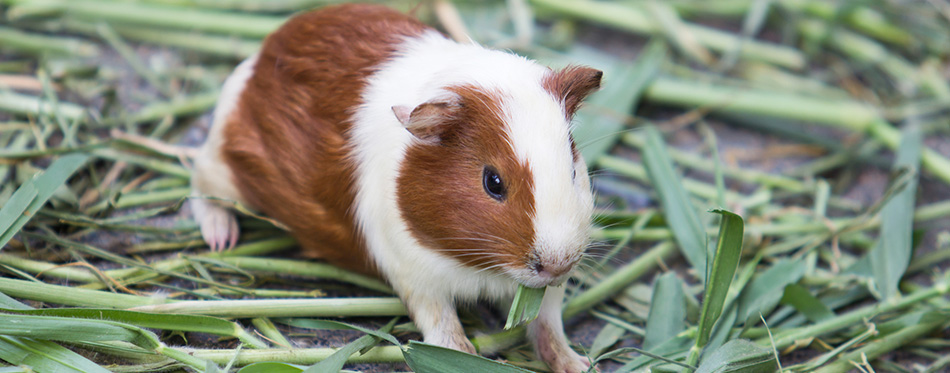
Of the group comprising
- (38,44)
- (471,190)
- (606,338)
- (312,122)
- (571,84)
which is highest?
(571,84)

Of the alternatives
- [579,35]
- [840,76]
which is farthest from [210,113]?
[840,76]

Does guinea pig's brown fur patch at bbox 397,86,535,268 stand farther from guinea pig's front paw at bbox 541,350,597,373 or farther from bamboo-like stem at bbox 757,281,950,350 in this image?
bamboo-like stem at bbox 757,281,950,350

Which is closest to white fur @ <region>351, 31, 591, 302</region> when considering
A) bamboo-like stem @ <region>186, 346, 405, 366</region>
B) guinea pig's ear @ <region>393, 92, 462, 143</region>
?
guinea pig's ear @ <region>393, 92, 462, 143</region>

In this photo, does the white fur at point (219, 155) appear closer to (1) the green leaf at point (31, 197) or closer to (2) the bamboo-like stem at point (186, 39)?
(1) the green leaf at point (31, 197)

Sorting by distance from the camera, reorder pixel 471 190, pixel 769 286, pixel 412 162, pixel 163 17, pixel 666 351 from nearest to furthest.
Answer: pixel 471 190 < pixel 412 162 < pixel 666 351 < pixel 769 286 < pixel 163 17

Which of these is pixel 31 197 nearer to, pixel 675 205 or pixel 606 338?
pixel 606 338

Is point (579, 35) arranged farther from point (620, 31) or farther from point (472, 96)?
point (472, 96)

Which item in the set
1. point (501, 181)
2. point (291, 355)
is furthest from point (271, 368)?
point (501, 181)
